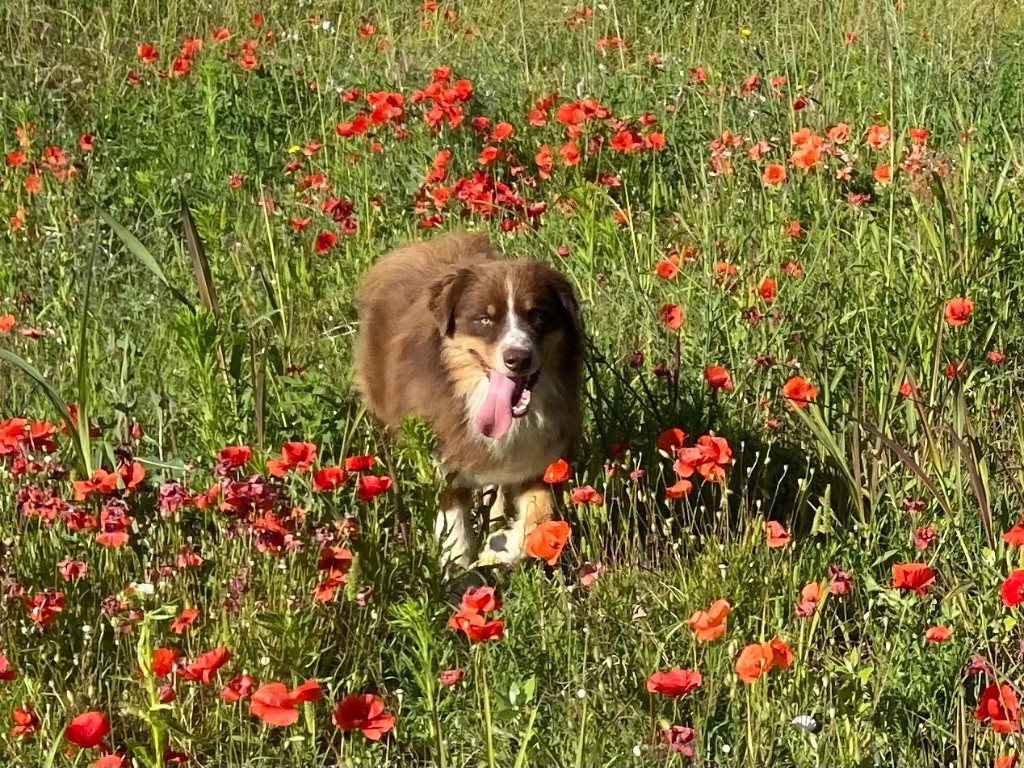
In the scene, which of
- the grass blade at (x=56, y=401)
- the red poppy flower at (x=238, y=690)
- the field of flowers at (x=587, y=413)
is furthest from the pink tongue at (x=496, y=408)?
the red poppy flower at (x=238, y=690)

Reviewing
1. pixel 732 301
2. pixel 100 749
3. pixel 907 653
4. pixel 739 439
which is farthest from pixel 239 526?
pixel 732 301

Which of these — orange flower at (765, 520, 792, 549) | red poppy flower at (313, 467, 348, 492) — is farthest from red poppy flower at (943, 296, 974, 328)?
red poppy flower at (313, 467, 348, 492)

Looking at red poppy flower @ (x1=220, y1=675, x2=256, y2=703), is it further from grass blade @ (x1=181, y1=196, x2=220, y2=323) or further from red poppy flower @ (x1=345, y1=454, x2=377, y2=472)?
grass blade @ (x1=181, y1=196, x2=220, y2=323)

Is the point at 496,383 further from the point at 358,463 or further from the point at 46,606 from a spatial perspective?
the point at 46,606

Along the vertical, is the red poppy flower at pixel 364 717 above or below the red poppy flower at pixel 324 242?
below

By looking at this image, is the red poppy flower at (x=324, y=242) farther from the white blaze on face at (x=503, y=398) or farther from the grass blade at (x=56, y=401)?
the grass blade at (x=56, y=401)

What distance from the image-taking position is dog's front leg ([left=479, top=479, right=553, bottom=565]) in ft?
12.4

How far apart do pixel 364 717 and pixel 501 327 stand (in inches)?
80.0

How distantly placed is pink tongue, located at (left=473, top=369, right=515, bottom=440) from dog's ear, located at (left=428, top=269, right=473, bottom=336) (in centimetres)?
22

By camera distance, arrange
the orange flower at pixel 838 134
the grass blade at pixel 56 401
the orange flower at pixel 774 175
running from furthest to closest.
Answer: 1. the orange flower at pixel 838 134
2. the orange flower at pixel 774 175
3. the grass blade at pixel 56 401

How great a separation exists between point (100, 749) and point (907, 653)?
64.8 inches

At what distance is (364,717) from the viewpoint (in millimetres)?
2254

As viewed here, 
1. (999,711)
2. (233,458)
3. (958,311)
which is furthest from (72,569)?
(958,311)

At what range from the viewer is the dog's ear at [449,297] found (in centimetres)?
428
